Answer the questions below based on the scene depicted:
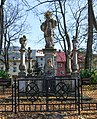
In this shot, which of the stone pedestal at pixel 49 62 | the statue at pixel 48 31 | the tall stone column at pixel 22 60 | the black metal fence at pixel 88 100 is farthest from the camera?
the tall stone column at pixel 22 60

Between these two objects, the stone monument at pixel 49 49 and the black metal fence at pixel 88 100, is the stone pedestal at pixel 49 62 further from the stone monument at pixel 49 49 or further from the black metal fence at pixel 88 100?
the black metal fence at pixel 88 100

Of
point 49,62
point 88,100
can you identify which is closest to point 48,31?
point 49,62

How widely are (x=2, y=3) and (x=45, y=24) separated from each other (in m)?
7.52

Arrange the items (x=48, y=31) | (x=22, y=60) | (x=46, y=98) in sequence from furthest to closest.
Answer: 1. (x=22, y=60)
2. (x=48, y=31)
3. (x=46, y=98)

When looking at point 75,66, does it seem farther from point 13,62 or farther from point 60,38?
point 13,62

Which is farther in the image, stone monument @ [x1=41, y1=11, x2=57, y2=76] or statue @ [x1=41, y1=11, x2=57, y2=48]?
statue @ [x1=41, y1=11, x2=57, y2=48]

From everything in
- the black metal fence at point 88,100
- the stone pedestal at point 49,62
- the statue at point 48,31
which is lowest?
the black metal fence at point 88,100

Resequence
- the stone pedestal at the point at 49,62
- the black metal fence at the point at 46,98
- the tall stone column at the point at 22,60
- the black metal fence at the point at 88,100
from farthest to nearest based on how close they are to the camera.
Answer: the tall stone column at the point at 22,60 < the stone pedestal at the point at 49,62 < the black metal fence at the point at 88,100 < the black metal fence at the point at 46,98

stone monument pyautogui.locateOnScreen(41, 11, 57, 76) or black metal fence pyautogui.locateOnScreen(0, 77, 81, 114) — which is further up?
stone monument pyautogui.locateOnScreen(41, 11, 57, 76)

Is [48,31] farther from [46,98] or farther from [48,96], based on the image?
[46,98]

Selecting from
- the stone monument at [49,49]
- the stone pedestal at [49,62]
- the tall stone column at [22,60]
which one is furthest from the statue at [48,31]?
the tall stone column at [22,60]

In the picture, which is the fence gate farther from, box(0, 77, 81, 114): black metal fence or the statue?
the statue

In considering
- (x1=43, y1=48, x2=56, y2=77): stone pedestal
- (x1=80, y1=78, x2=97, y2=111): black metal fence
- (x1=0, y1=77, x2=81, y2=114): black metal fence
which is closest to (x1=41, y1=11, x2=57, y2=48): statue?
(x1=43, y1=48, x2=56, y2=77): stone pedestal

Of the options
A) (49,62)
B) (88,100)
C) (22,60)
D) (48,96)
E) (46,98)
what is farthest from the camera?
(22,60)
